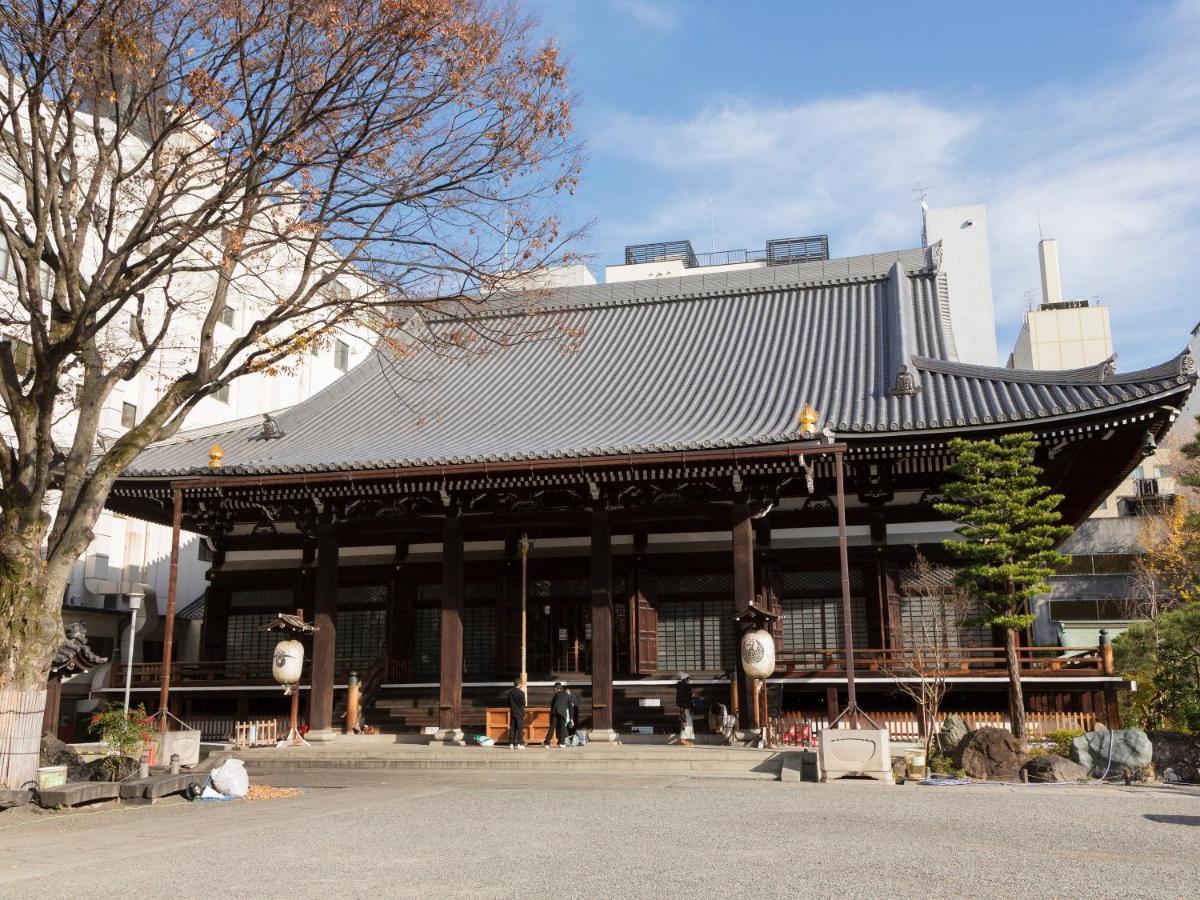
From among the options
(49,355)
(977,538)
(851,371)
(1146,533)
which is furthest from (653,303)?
(1146,533)

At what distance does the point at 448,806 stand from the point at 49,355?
6.77 meters

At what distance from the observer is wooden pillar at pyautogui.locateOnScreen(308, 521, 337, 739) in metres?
19.1

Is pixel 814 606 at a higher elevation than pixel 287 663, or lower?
higher

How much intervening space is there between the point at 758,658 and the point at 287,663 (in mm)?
8782

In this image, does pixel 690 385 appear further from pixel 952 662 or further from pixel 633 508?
pixel 952 662

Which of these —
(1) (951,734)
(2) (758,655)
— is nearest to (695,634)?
(2) (758,655)

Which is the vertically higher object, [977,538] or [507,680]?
[977,538]

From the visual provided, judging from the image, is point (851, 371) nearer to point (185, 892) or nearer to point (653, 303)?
point (653, 303)

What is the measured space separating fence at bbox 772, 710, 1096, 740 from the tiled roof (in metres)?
4.91

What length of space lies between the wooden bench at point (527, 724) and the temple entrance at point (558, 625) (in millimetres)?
3220

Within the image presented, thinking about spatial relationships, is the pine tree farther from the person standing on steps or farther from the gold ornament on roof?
the person standing on steps

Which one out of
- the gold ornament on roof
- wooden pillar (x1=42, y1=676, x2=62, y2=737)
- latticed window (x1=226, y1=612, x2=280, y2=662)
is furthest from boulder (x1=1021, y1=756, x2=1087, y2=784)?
latticed window (x1=226, y1=612, x2=280, y2=662)

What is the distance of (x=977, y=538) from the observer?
620 inches

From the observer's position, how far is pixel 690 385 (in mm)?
23016
